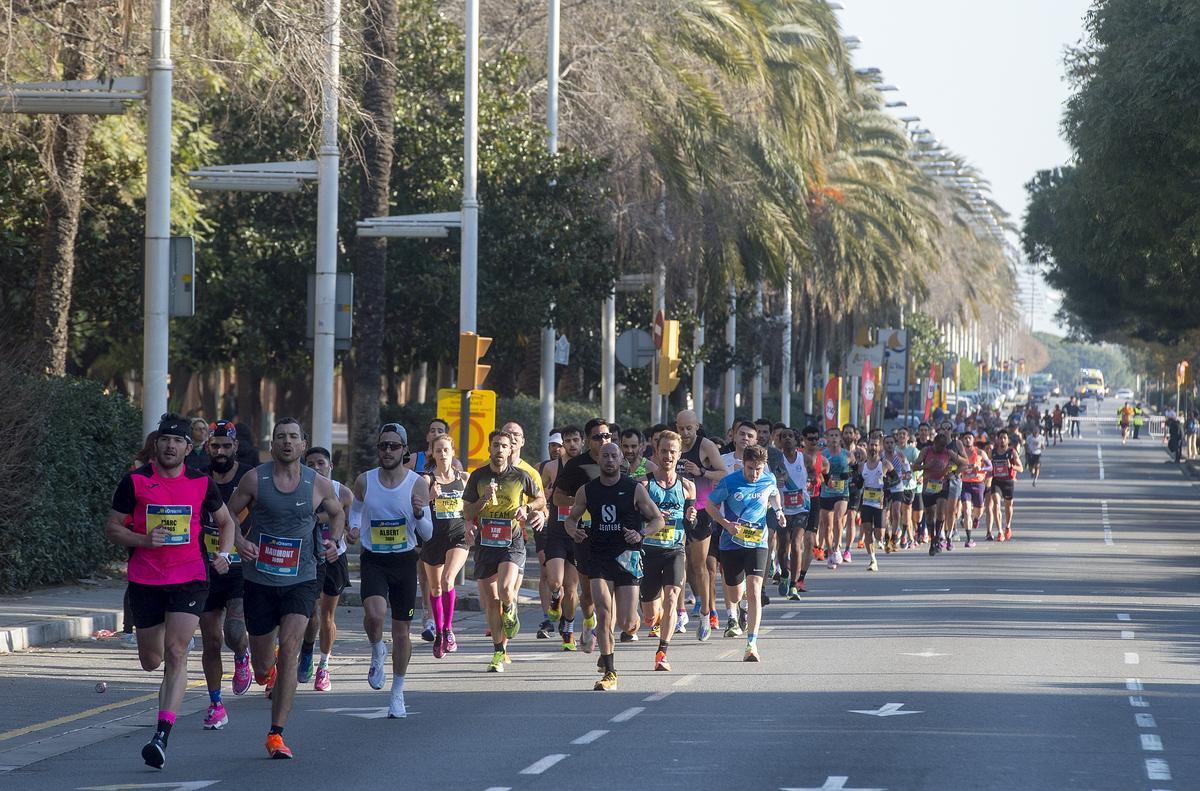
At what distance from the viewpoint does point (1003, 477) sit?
3328 centimetres

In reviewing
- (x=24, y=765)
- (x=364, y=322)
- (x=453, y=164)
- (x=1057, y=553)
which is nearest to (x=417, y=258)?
(x=453, y=164)

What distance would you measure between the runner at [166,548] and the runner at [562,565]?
6007 mm

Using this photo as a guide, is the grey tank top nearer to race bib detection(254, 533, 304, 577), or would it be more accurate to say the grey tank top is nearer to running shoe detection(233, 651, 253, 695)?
race bib detection(254, 533, 304, 577)

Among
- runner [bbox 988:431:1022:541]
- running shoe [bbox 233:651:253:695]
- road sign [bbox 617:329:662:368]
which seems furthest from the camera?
runner [bbox 988:431:1022:541]

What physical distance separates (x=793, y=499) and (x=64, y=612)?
8.17 meters

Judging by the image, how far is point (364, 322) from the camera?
24047mm

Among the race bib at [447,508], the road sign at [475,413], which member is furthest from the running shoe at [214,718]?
the road sign at [475,413]

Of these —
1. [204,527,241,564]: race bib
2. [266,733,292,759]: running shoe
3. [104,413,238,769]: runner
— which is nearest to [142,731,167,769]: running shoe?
[104,413,238,769]: runner

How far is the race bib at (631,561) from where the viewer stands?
1405cm

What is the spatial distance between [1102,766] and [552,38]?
20.5m

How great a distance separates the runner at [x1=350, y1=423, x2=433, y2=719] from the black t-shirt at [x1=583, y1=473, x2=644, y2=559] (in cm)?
185

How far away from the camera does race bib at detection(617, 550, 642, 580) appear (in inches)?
553

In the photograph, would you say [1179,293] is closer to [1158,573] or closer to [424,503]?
[1158,573]

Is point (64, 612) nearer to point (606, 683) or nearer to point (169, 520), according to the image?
point (606, 683)
